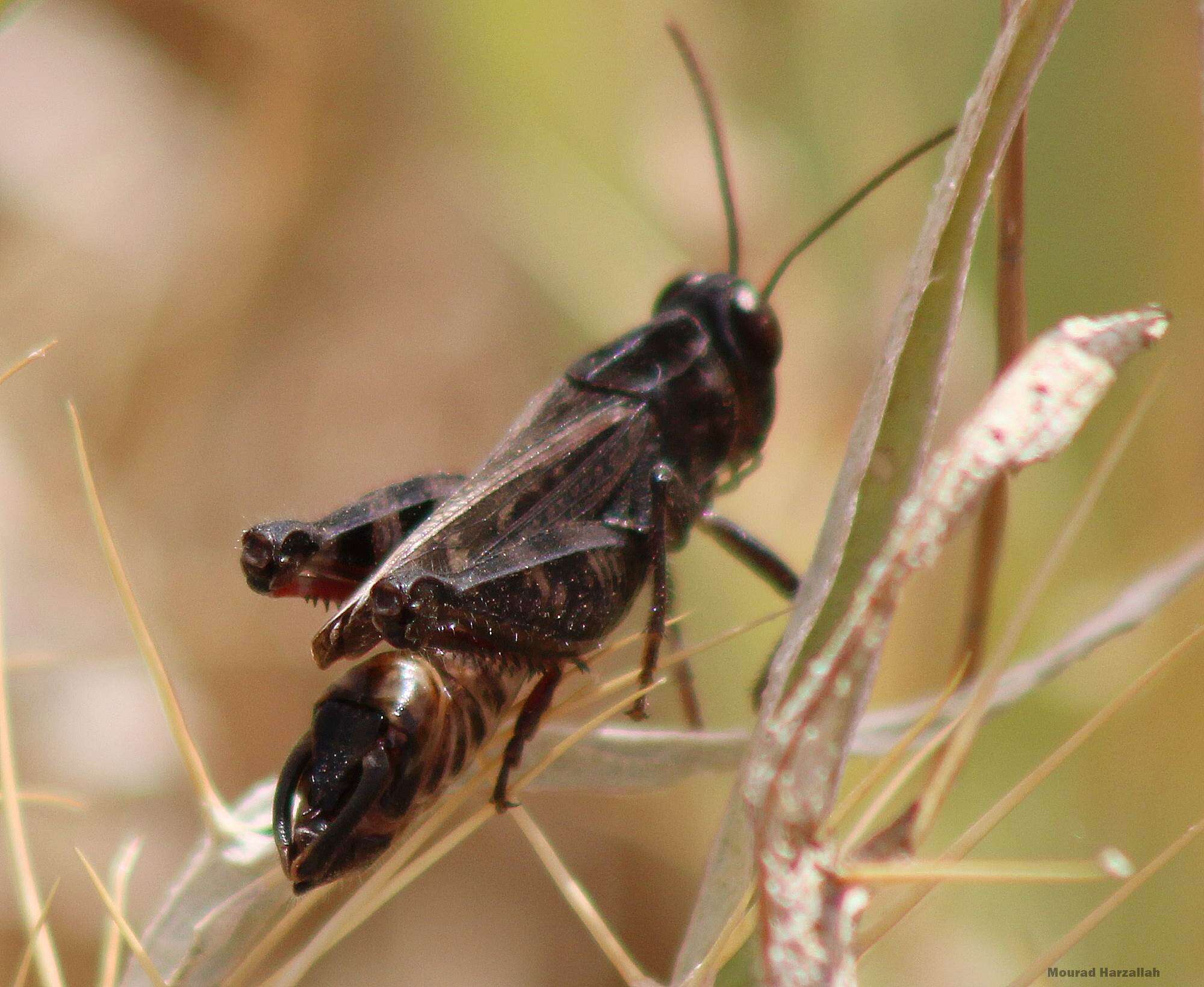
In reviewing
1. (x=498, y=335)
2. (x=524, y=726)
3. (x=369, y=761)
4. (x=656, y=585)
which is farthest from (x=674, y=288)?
(x=498, y=335)

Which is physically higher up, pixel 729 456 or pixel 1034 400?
pixel 1034 400

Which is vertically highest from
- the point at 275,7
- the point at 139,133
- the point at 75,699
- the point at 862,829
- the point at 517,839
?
the point at 275,7

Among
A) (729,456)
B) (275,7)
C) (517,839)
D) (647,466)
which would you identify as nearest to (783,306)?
(729,456)

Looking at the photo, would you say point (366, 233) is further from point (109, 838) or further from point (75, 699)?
point (109, 838)

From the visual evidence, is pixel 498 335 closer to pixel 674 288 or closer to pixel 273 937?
pixel 674 288

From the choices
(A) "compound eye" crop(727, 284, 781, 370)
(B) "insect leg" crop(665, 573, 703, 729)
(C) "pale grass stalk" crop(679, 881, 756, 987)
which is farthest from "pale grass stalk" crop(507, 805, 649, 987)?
(A) "compound eye" crop(727, 284, 781, 370)
